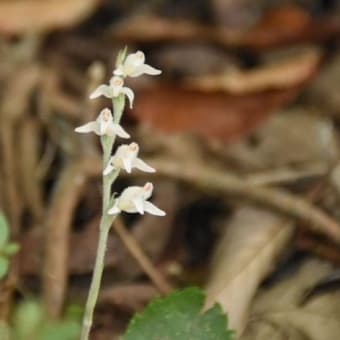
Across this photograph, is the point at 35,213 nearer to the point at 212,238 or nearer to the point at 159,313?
the point at 212,238

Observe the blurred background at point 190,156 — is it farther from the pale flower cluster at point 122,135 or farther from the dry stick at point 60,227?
the pale flower cluster at point 122,135

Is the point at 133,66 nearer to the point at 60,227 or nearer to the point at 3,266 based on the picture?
the point at 3,266

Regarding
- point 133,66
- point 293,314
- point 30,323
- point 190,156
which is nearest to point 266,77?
point 190,156

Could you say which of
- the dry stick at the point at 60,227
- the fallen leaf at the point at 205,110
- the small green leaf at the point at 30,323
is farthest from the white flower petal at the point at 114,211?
the fallen leaf at the point at 205,110

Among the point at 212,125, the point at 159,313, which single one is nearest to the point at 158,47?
the point at 212,125

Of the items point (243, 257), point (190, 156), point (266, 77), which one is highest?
point (266, 77)

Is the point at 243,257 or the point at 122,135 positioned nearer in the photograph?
the point at 122,135
